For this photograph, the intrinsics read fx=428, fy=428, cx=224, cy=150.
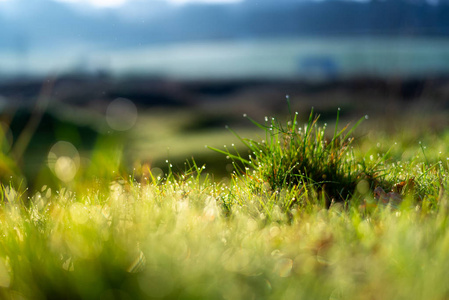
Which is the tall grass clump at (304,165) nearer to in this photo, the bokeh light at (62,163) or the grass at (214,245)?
the grass at (214,245)

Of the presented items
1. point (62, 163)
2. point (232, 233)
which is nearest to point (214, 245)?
point (232, 233)

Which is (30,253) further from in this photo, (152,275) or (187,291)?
(187,291)

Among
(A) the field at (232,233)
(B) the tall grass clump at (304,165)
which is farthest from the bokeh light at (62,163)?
(B) the tall grass clump at (304,165)

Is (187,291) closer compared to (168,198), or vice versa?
(187,291)

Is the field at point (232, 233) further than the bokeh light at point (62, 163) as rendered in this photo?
No

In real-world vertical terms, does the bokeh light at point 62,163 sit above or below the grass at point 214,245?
above

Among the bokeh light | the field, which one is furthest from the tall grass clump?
the bokeh light

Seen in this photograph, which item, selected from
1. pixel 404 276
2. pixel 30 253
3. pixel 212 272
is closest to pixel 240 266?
pixel 212 272

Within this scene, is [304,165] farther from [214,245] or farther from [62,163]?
[62,163]
